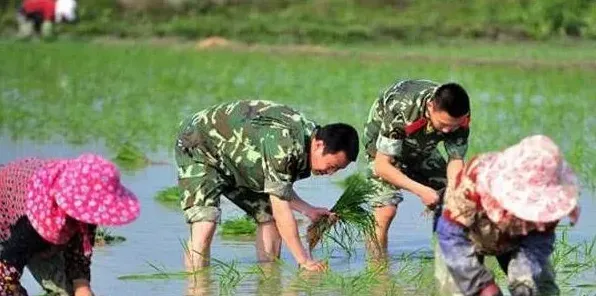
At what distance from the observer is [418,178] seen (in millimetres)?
9023

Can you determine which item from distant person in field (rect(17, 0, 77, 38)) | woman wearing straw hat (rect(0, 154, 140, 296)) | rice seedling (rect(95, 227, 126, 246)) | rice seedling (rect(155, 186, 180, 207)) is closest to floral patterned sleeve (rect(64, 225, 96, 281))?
woman wearing straw hat (rect(0, 154, 140, 296))

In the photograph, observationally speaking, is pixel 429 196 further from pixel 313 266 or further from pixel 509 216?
pixel 509 216

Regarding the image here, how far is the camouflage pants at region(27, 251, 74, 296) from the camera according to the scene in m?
6.25

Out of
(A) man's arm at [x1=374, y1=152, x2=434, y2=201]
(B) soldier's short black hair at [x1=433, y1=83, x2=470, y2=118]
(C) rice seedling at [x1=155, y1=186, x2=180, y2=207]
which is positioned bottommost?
(C) rice seedling at [x1=155, y1=186, x2=180, y2=207]

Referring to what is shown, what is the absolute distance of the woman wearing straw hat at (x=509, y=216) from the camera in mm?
5512

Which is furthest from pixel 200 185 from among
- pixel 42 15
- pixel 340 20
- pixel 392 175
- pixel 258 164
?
pixel 340 20

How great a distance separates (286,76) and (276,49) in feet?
18.4

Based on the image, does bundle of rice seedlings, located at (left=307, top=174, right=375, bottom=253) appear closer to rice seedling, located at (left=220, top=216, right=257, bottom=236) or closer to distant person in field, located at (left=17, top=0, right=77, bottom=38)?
rice seedling, located at (left=220, top=216, right=257, bottom=236)

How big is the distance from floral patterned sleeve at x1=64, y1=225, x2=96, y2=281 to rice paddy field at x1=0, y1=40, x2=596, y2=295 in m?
1.58

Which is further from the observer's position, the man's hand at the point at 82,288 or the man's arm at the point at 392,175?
the man's arm at the point at 392,175

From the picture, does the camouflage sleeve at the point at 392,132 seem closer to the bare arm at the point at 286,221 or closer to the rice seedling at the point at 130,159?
the bare arm at the point at 286,221

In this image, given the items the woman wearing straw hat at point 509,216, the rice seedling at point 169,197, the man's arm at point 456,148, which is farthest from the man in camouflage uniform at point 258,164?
the rice seedling at point 169,197

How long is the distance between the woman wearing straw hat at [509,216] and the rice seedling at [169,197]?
4868mm

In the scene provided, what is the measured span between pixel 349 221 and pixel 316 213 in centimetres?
46
